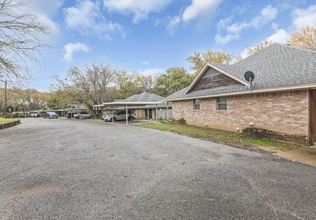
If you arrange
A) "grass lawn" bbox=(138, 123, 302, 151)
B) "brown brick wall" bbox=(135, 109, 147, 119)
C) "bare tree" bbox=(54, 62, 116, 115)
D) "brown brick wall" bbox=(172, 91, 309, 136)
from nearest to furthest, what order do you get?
"grass lawn" bbox=(138, 123, 302, 151), "brown brick wall" bbox=(172, 91, 309, 136), "bare tree" bbox=(54, 62, 116, 115), "brown brick wall" bbox=(135, 109, 147, 119)

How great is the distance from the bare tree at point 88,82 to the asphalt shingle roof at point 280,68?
2260cm

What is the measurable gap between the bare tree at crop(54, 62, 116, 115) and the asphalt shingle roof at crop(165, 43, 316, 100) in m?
22.6

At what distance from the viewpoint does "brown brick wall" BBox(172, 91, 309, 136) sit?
667cm

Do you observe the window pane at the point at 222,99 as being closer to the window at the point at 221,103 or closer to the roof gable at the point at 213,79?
the window at the point at 221,103

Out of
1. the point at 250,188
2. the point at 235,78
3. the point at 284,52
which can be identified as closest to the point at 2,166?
the point at 250,188

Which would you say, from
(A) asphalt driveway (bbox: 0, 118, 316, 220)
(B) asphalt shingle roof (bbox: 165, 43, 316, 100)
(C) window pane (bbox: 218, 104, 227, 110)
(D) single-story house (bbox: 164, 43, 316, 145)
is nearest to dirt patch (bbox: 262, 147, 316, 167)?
(A) asphalt driveway (bbox: 0, 118, 316, 220)

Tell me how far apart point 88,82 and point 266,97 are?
1135 inches

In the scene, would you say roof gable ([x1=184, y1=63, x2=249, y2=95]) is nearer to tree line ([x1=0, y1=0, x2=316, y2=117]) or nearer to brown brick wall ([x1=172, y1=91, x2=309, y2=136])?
brown brick wall ([x1=172, y1=91, x2=309, y2=136])

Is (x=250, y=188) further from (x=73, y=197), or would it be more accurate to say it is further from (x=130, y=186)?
(x=73, y=197)

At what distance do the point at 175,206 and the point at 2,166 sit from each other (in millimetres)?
5670

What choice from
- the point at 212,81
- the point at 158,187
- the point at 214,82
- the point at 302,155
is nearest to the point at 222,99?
the point at 214,82

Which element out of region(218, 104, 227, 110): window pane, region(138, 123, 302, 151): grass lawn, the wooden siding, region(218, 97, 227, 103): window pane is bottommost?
region(138, 123, 302, 151): grass lawn

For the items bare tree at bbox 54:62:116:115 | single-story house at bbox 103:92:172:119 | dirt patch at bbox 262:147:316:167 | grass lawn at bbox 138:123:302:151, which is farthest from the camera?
bare tree at bbox 54:62:116:115

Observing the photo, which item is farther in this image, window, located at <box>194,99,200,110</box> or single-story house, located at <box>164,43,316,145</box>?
window, located at <box>194,99,200,110</box>
